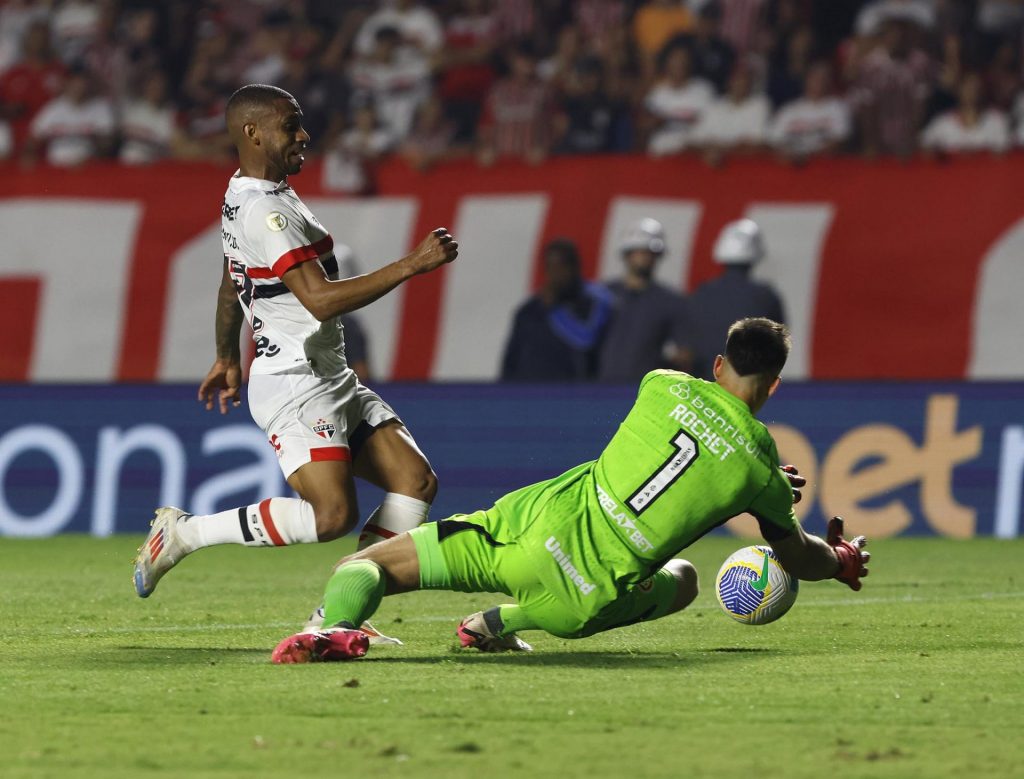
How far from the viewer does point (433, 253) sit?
6852mm

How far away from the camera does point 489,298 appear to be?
16.5m

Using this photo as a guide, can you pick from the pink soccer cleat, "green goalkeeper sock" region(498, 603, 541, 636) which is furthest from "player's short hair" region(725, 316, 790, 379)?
the pink soccer cleat

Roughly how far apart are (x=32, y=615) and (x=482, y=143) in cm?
941

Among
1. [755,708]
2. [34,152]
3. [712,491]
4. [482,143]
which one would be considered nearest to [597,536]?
[712,491]

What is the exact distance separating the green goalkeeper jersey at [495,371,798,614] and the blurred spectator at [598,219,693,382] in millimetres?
7528

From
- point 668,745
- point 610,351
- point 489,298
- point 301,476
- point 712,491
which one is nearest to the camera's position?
point 668,745

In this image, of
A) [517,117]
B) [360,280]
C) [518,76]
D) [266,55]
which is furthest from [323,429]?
[266,55]

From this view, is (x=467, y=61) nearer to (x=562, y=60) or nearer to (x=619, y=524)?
(x=562, y=60)

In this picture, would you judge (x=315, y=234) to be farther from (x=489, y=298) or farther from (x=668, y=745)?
(x=489, y=298)

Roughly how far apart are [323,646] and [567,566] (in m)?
0.90

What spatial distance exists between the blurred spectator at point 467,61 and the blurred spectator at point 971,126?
4156mm

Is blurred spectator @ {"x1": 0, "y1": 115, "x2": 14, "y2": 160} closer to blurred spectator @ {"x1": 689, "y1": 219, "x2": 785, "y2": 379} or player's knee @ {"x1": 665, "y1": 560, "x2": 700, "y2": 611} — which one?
blurred spectator @ {"x1": 689, "y1": 219, "x2": 785, "y2": 379}

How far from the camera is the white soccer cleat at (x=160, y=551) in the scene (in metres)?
7.61

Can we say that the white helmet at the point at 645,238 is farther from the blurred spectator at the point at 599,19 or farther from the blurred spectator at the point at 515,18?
the blurred spectator at the point at 515,18
